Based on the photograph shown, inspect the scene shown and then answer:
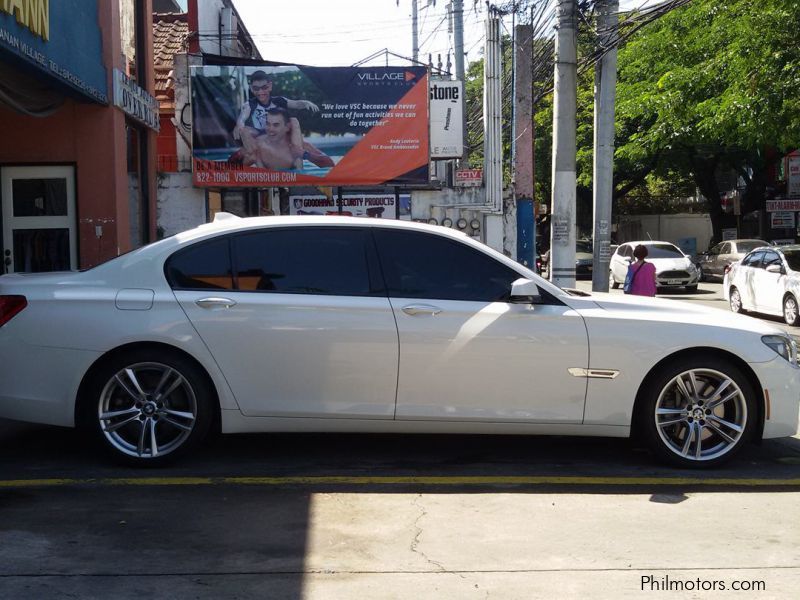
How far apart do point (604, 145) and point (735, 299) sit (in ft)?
22.2

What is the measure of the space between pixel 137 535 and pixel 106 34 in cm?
919

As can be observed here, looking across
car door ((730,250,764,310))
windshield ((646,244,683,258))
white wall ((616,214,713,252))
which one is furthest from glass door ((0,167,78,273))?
white wall ((616,214,713,252))

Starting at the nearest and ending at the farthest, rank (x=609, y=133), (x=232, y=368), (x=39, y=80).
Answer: (x=232, y=368) < (x=39, y=80) < (x=609, y=133)

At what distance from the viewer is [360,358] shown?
6.04 meters

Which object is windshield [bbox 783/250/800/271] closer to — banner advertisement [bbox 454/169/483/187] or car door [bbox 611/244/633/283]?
banner advertisement [bbox 454/169/483/187]

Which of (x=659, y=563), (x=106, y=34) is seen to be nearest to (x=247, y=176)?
(x=106, y=34)

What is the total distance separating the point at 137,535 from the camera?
4867 millimetres

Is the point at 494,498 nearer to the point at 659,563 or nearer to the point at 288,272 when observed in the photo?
the point at 659,563

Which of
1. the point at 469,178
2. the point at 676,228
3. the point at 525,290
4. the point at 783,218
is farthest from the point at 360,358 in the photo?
the point at 676,228

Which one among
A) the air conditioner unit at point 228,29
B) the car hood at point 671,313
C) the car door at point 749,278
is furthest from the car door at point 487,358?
the air conditioner unit at point 228,29

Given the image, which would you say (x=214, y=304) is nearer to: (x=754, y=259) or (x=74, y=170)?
(x=74, y=170)

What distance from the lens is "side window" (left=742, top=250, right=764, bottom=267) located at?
754 inches

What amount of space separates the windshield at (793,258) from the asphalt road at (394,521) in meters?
11.6

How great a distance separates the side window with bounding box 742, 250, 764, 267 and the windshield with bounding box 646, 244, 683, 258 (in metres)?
9.26
